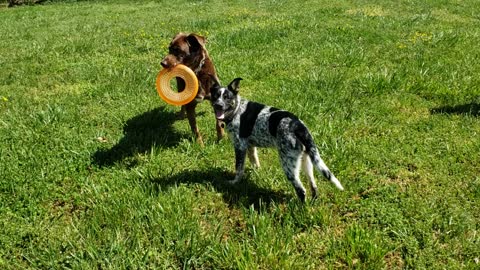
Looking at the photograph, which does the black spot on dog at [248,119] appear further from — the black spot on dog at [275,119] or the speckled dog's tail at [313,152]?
the speckled dog's tail at [313,152]

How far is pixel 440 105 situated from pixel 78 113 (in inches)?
259

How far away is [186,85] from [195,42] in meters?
0.79

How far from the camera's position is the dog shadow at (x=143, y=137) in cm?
608

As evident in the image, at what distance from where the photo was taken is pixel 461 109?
7.02 metres

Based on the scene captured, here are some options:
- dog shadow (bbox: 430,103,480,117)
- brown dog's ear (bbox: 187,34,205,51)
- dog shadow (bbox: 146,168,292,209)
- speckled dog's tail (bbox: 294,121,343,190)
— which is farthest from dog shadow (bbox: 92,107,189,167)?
dog shadow (bbox: 430,103,480,117)

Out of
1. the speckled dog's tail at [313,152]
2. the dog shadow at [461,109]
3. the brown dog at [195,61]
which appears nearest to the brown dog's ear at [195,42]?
the brown dog at [195,61]

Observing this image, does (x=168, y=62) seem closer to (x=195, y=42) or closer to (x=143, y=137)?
(x=195, y=42)

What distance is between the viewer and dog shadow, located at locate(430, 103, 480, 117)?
6.86m

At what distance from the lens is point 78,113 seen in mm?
7496

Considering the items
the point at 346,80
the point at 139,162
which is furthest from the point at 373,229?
the point at 346,80

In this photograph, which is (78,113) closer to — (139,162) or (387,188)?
(139,162)

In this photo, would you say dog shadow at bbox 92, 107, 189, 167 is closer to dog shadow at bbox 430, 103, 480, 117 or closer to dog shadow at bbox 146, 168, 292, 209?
dog shadow at bbox 146, 168, 292, 209

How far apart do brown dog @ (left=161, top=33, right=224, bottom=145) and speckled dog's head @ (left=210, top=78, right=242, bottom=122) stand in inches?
44.6

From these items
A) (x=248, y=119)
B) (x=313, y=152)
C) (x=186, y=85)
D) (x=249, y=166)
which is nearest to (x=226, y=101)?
(x=248, y=119)
